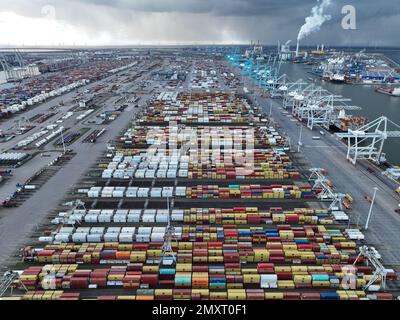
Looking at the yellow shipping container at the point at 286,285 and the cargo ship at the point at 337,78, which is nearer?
the yellow shipping container at the point at 286,285

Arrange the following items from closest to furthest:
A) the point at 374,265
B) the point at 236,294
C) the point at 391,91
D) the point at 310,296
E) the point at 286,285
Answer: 1. the point at 310,296
2. the point at 236,294
3. the point at 286,285
4. the point at 374,265
5. the point at 391,91

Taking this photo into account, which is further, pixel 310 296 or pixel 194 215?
pixel 194 215

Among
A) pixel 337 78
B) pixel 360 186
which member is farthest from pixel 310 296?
pixel 337 78

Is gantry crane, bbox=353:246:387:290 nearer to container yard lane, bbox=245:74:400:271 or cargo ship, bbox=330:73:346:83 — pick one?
container yard lane, bbox=245:74:400:271

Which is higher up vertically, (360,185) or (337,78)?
(337,78)

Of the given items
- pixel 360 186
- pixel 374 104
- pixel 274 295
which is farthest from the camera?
pixel 374 104

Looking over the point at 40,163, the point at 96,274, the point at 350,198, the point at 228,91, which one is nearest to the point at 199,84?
the point at 228,91

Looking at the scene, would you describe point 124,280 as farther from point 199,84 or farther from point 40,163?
point 199,84

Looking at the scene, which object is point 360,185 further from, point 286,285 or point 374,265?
point 286,285

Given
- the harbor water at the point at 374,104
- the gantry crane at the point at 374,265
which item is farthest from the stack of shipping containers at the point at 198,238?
the harbor water at the point at 374,104

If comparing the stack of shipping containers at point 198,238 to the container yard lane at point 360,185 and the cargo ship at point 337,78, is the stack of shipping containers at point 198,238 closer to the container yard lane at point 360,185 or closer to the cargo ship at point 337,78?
the container yard lane at point 360,185
